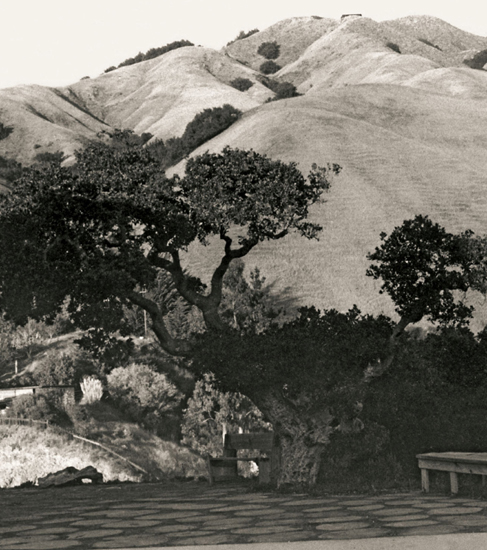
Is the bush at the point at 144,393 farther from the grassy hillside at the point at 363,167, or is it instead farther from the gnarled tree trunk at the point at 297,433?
the gnarled tree trunk at the point at 297,433

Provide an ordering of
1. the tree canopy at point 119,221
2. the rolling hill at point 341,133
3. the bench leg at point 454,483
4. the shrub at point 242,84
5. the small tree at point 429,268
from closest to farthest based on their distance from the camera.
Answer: the bench leg at point 454,483 → the small tree at point 429,268 → the tree canopy at point 119,221 → the rolling hill at point 341,133 → the shrub at point 242,84

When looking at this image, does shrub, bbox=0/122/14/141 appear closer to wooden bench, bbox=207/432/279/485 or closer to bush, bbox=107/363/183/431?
bush, bbox=107/363/183/431

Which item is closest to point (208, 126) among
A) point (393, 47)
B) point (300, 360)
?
point (300, 360)

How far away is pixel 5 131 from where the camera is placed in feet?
457

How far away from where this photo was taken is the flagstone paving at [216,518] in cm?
925

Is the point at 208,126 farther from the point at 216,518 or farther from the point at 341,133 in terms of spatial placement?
the point at 216,518

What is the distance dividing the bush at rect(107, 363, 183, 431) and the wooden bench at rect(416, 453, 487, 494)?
27886mm

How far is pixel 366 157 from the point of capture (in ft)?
272

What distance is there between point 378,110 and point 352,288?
161 ft

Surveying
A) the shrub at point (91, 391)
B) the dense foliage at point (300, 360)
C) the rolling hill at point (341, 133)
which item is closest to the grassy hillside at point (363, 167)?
the rolling hill at point (341, 133)

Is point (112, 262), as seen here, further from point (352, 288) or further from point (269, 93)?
point (269, 93)

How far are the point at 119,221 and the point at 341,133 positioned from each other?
7401cm

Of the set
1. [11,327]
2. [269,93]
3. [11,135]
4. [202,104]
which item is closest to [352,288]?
[11,327]

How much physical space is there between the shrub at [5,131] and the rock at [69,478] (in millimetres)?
125075
